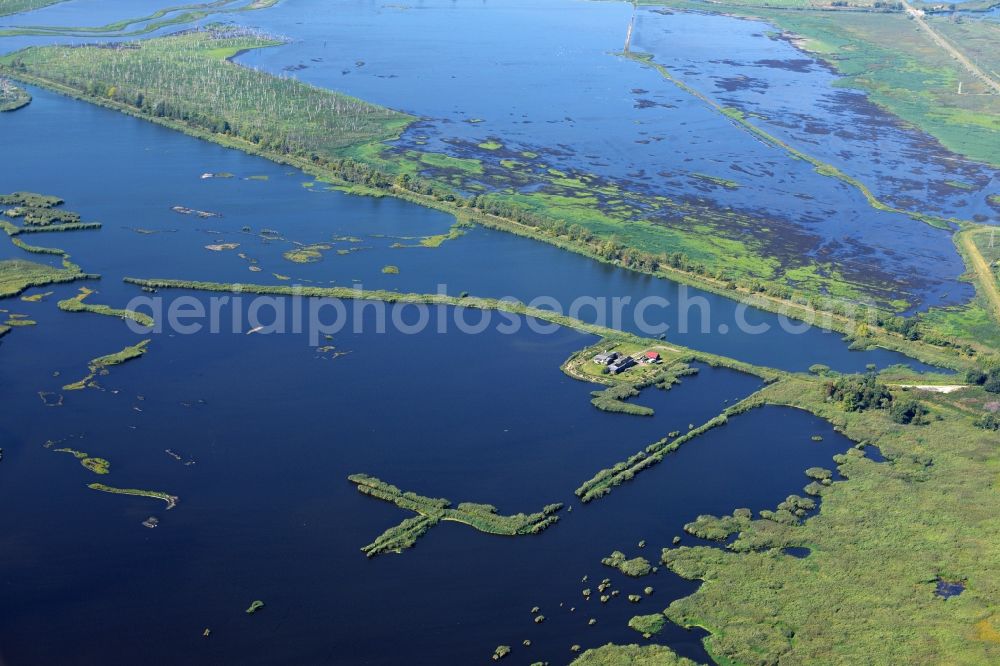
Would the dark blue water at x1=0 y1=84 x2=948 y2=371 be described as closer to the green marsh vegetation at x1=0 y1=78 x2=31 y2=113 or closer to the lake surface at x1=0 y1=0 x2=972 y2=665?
the lake surface at x1=0 y1=0 x2=972 y2=665

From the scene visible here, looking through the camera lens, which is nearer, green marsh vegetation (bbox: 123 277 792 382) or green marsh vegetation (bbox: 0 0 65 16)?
green marsh vegetation (bbox: 123 277 792 382)

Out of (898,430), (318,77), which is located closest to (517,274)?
(898,430)

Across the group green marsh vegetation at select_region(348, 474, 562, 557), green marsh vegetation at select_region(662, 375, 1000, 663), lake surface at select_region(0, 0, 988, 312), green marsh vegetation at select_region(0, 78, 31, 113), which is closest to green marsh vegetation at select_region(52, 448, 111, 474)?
green marsh vegetation at select_region(348, 474, 562, 557)

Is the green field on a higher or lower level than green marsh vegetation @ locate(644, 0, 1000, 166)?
lower

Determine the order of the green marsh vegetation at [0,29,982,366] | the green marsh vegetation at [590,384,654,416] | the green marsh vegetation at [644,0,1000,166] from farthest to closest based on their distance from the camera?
the green marsh vegetation at [644,0,1000,166], the green marsh vegetation at [0,29,982,366], the green marsh vegetation at [590,384,654,416]

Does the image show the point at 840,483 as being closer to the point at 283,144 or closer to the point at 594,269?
the point at 594,269

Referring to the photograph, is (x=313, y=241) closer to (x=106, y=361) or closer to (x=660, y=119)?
(x=106, y=361)
